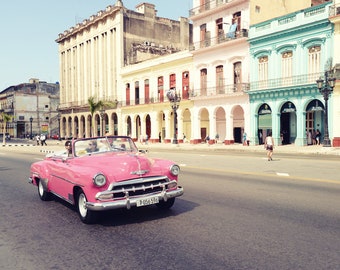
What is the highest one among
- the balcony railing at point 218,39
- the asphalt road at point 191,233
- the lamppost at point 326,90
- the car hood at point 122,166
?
the balcony railing at point 218,39

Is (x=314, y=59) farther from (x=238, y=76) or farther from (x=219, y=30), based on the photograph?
(x=219, y=30)

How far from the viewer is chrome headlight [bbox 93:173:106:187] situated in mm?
5258

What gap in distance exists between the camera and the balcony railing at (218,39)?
3132 cm

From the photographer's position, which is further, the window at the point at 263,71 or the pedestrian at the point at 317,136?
the window at the point at 263,71

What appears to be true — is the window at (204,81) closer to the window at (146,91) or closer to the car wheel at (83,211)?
the window at (146,91)

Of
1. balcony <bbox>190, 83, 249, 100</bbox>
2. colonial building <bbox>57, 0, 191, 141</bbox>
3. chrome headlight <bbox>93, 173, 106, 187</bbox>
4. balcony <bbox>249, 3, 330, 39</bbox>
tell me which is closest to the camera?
chrome headlight <bbox>93, 173, 106, 187</bbox>

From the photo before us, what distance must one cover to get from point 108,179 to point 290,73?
26021 mm

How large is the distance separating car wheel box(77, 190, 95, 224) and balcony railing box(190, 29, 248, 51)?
1123 inches

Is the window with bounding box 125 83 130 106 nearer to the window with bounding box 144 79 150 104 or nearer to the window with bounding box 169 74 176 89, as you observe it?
the window with bounding box 144 79 150 104

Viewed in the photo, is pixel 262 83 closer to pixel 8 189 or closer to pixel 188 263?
pixel 8 189

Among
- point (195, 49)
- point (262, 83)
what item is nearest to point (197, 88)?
point (195, 49)

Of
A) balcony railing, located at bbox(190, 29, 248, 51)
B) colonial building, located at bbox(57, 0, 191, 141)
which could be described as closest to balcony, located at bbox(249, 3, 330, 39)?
balcony railing, located at bbox(190, 29, 248, 51)

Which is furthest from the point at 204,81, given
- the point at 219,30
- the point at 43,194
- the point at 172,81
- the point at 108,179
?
the point at 108,179

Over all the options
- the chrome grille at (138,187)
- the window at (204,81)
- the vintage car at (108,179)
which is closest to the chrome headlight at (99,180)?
the vintage car at (108,179)
